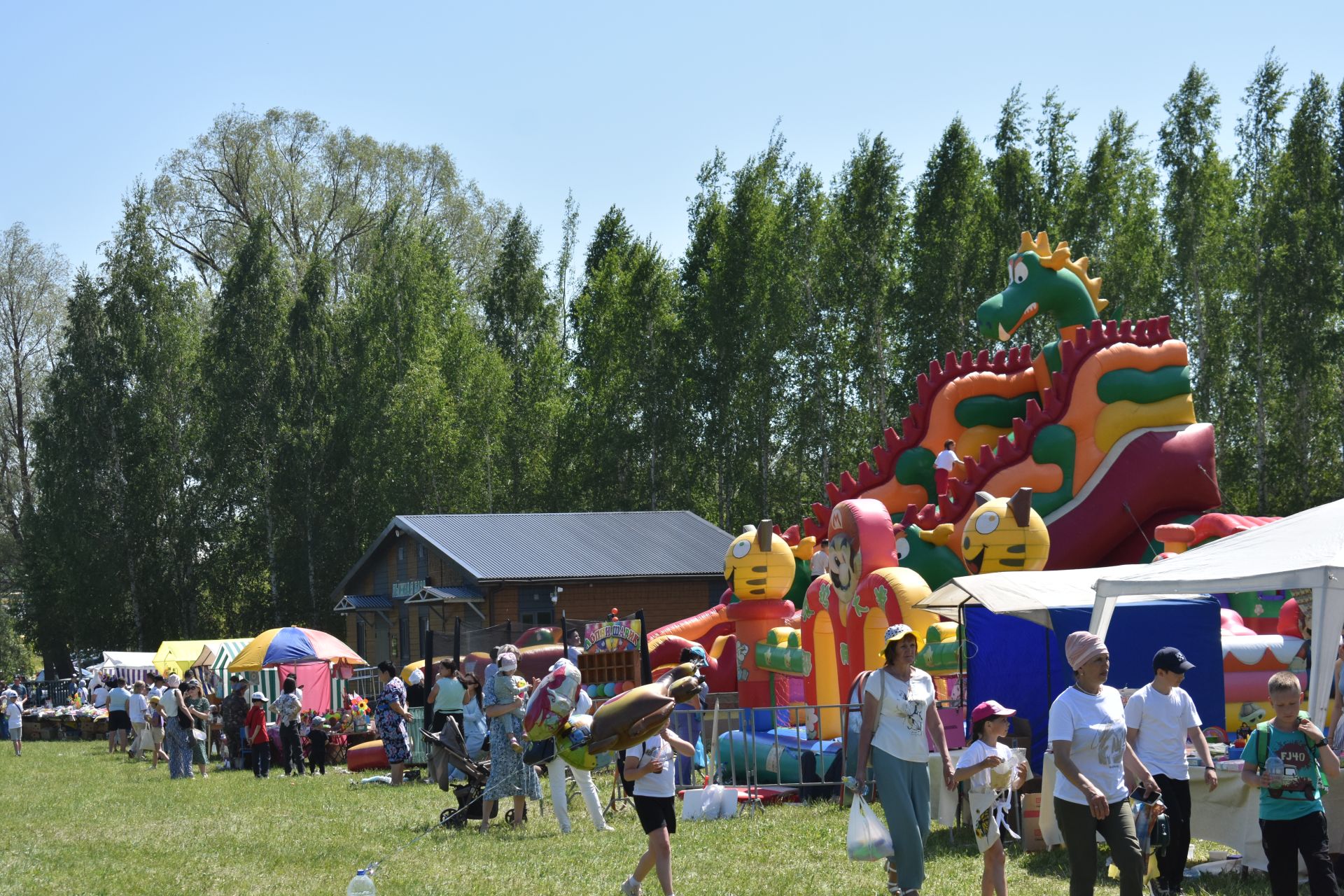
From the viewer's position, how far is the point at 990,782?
858cm

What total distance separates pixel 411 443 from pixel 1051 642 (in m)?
31.0

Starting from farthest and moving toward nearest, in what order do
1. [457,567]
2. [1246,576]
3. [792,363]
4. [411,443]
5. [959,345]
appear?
1. [411,443]
2. [792,363]
3. [959,345]
4. [457,567]
5. [1246,576]

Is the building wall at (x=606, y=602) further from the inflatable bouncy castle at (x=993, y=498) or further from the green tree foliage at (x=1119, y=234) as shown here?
the green tree foliage at (x=1119, y=234)

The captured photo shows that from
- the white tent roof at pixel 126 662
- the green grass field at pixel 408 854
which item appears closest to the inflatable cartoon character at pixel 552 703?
the green grass field at pixel 408 854

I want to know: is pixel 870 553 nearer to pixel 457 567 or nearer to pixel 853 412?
pixel 457 567

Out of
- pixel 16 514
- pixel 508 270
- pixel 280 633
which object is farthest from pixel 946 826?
pixel 16 514

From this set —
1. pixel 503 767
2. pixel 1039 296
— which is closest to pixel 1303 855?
pixel 503 767

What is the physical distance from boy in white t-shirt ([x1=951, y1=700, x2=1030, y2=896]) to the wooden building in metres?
20.0

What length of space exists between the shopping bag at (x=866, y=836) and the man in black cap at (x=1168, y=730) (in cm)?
151

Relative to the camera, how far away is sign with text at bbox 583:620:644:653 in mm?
17750

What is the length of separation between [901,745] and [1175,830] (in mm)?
1934

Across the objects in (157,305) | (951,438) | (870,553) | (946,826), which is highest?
(157,305)

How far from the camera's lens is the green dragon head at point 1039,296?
22.8 metres

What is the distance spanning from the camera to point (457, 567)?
98.9 ft
